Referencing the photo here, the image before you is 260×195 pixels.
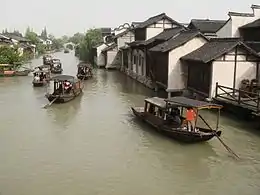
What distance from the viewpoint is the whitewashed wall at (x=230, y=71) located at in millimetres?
19469

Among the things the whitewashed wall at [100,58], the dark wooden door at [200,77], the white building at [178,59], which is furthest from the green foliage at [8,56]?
the dark wooden door at [200,77]

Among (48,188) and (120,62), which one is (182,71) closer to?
(48,188)

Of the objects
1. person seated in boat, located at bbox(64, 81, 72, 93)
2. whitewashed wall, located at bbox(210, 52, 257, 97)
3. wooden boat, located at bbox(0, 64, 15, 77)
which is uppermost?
whitewashed wall, located at bbox(210, 52, 257, 97)

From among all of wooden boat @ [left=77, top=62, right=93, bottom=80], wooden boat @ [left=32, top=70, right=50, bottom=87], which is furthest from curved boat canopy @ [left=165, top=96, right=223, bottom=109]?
wooden boat @ [left=77, top=62, right=93, bottom=80]

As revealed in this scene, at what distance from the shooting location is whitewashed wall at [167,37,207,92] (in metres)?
23.0

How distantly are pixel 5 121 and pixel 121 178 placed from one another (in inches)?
353

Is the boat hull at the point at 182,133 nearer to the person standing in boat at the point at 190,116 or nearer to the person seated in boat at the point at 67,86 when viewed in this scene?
the person standing in boat at the point at 190,116

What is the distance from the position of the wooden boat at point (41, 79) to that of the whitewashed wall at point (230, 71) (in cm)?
1510

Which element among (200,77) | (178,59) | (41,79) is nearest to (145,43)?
(178,59)

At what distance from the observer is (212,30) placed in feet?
109

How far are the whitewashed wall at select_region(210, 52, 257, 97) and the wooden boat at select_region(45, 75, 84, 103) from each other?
8453 mm

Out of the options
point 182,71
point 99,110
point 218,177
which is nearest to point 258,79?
point 182,71

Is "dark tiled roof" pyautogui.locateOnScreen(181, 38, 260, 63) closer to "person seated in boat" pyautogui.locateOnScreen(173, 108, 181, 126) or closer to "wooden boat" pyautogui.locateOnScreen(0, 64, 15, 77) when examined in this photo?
"person seated in boat" pyautogui.locateOnScreen(173, 108, 181, 126)

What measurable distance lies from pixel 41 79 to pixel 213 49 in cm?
1519
